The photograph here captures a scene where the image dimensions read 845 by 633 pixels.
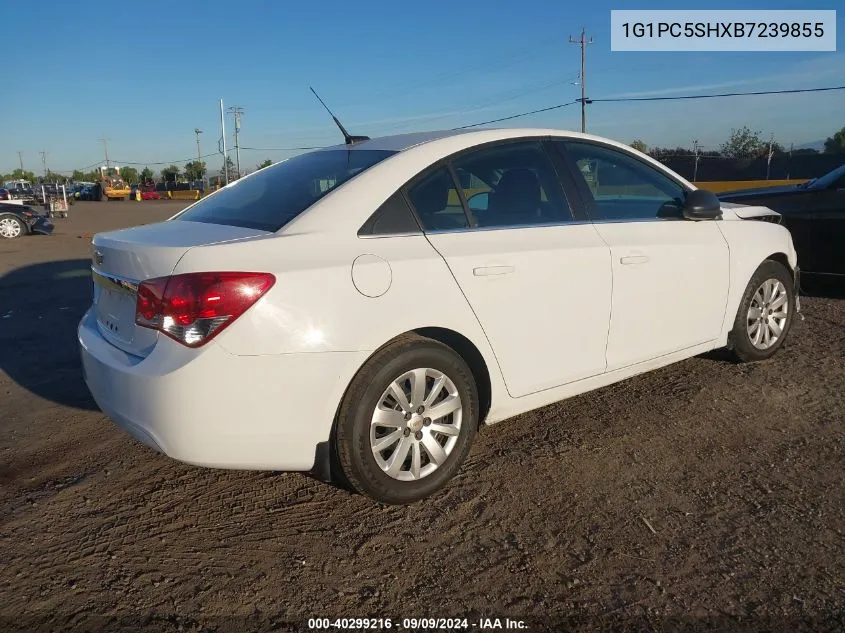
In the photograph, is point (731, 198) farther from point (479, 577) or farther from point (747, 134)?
point (747, 134)

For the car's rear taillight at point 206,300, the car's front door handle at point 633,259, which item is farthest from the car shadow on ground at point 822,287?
the car's rear taillight at point 206,300

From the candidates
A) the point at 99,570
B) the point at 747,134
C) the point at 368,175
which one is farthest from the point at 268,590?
the point at 747,134

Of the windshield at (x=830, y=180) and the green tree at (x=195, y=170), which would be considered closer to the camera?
the windshield at (x=830, y=180)

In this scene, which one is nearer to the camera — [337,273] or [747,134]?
[337,273]

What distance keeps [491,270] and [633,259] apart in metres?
1.03

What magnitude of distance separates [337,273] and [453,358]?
70 cm

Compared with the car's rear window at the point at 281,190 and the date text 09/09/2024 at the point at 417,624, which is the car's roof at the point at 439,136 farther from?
the date text 09/09/2024 at the point at 417,624

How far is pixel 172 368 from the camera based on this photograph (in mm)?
2562

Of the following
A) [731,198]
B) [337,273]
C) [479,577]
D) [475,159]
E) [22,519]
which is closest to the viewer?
[479,577]

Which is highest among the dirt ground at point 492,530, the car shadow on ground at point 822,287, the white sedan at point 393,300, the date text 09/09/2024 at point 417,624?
the white sedan at point 393,300

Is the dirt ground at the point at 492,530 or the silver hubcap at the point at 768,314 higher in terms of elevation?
the silver hubcap at the point at 768,314

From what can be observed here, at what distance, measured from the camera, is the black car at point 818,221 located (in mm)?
6730

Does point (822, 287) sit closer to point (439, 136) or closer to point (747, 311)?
point (747, 311)

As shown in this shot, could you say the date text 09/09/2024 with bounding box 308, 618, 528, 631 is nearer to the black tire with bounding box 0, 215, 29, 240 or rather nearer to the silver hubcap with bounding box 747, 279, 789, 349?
the silver hubcap with bounding box 747, 279, 789, 349
